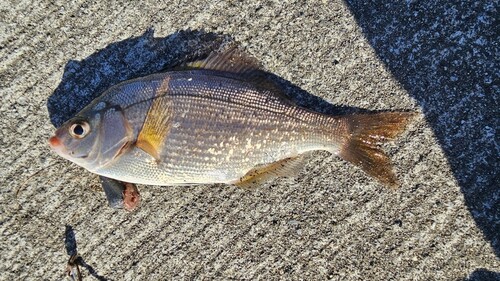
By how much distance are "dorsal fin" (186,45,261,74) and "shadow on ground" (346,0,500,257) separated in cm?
72

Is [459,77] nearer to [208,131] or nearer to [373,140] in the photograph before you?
[373,140]

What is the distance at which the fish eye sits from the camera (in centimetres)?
207

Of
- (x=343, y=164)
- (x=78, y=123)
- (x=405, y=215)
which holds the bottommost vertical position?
(x=405, y=215)

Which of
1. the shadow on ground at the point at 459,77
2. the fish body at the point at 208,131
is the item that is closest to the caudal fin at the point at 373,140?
the fish body at the point at 208,131

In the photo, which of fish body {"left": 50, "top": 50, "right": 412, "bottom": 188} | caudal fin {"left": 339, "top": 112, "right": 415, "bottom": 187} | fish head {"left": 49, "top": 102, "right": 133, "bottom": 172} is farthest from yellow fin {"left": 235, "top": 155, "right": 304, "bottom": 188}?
fish head {"left": 49, "top": 102, "right": 133, "bottom": 172}

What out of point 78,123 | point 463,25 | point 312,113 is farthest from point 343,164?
point 78,123

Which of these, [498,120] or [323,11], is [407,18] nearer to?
[323,11]

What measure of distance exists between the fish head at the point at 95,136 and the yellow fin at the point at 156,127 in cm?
7

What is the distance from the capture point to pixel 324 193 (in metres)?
2.37

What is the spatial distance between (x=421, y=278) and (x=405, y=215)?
348 millimetres

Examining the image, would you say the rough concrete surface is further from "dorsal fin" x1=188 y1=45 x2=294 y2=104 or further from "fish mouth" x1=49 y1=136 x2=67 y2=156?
"fish mouth" x1=49 y1=136 x2=67 y2=156

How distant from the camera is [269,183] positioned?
7.82 ft

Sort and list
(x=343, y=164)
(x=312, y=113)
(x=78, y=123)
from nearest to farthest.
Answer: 1. (x=78, y=123)
2. (x=312, y=113)
3. (x=343, y=164)

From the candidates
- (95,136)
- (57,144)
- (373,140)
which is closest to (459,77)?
(373,140)
